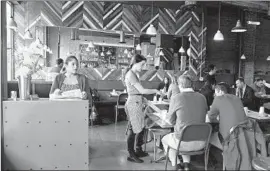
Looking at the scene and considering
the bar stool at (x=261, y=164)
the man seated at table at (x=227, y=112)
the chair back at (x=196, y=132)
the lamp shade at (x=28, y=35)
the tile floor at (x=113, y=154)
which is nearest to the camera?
the bar stool at (x=261, y=164)

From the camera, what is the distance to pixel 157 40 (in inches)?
351

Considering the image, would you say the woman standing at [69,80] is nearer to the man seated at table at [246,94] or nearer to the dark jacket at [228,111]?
the dark jacket at [228,111]

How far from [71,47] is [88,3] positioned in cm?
157

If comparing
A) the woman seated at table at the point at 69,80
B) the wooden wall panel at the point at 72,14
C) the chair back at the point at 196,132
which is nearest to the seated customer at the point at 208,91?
the chair back at the point at 196,132

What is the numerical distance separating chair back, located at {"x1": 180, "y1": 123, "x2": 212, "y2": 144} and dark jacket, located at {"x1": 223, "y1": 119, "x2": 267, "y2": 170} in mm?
341

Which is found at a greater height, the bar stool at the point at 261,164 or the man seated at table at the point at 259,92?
the man seated at table at the point at 259,92

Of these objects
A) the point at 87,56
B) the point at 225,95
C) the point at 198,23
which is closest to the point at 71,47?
the point at 87,56

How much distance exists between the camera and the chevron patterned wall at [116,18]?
7.36m

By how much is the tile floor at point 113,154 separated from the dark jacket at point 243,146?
33.4 inches

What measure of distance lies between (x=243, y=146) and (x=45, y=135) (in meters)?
2.36

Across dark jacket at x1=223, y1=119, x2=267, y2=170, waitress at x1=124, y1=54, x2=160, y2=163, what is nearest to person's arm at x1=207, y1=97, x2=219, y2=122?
dark jacket at x1=223, y1=119, x2=267, y2=170

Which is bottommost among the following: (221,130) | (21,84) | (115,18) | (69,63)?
(221,130)

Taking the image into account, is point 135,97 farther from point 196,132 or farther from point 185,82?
point 196,132

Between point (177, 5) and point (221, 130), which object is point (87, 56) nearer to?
point (177, 5)
